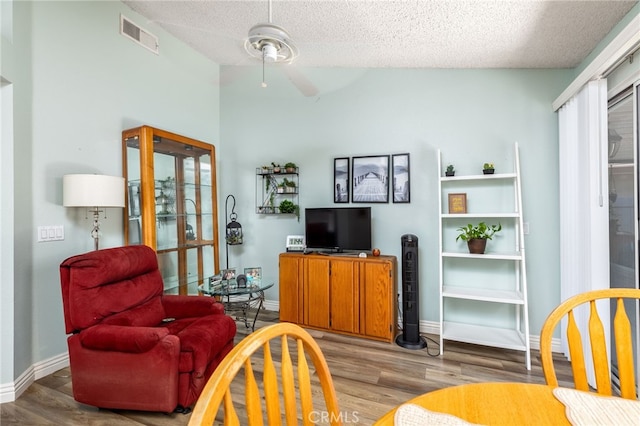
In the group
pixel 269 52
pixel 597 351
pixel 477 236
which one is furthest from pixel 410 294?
pixel 269 52

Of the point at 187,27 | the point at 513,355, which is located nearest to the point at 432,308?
the point at 513,355

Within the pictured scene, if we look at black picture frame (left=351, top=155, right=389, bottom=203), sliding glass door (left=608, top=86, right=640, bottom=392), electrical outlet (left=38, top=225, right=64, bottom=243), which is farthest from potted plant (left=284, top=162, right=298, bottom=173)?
sliding glass door (left=608, top=86, right=640, bottom=392)

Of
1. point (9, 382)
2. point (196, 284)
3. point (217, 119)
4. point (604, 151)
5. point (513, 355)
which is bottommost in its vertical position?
point (513, 355)

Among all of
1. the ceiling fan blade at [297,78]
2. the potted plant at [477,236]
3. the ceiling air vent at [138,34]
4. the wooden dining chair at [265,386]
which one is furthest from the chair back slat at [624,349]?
the ceiling air vent at [138,34]

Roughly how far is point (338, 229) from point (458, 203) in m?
1.29

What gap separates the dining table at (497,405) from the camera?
78cm

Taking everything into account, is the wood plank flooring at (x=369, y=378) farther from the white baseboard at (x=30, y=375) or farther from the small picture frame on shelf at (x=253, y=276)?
the small picture frame on shelf at (x=253, y=276)

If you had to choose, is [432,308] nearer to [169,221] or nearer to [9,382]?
[169,221]

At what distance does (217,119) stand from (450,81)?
3067 mm

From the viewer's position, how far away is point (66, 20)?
2.58 meters

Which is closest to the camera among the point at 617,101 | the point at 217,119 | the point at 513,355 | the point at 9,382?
the point at 9,382

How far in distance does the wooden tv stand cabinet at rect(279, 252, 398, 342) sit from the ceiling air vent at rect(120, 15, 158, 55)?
9.01 ft

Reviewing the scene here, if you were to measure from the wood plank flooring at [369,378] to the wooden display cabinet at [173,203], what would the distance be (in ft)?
3.59

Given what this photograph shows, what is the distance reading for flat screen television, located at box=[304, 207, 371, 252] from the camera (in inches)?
133
